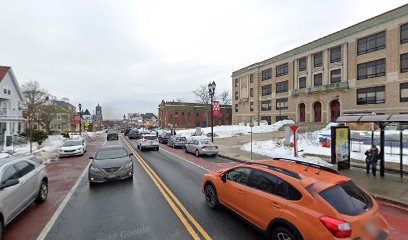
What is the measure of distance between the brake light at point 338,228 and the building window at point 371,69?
36.8 metres

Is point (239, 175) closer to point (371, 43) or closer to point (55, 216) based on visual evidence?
point (55, 216)

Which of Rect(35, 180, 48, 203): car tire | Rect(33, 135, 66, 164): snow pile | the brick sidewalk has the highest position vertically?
Rect(35, 180, 48, 203): car tire

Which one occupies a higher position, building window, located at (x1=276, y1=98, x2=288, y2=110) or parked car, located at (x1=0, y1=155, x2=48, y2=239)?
building window, located at (x1=276, y1=98, x2=288, y2=110)

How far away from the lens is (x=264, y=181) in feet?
14.5

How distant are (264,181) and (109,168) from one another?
6294 millimetres

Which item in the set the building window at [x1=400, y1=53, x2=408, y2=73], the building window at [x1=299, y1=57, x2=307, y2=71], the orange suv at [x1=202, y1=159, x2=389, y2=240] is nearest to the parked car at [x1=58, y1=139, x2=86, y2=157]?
the orange suv at [x1=202, y1=159, x2=389, y2=240]

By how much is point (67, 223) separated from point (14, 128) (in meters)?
36.4

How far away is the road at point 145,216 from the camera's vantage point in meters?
4.65

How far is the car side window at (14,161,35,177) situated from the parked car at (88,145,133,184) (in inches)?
83.9

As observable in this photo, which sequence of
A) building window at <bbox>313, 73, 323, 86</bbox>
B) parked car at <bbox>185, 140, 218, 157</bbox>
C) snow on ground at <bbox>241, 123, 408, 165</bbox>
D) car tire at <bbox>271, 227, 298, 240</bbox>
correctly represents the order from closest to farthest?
car tire at <bbox>271, 227, 298, 240</bbox>
snow on ground at <bbox>241, 123, 408, 165</bbox>
parked car at <bbox>185, 140, 218, 157</bbox>
building window at <bbox>313, 73, 323, 86</bbox>

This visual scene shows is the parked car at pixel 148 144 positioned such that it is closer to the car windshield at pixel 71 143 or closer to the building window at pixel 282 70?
the car windshield at pixel 71 143

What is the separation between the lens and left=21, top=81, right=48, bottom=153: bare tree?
4216 centimetres

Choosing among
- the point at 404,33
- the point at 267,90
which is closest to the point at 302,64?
the point at 267,90

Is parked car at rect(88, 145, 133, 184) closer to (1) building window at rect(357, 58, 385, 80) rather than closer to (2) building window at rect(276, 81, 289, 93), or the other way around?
(1) building window at rect(357, 58, 385, 80)
